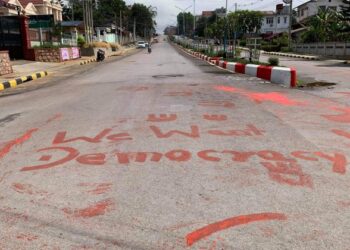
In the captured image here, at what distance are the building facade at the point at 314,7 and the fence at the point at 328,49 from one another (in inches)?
1042

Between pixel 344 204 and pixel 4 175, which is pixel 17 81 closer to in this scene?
pixel 4 175

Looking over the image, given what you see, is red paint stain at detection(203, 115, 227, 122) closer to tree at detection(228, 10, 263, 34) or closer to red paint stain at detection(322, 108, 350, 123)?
red paint stain at detection(322, 108, 350, 123)

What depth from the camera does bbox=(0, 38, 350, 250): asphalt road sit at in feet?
11.7

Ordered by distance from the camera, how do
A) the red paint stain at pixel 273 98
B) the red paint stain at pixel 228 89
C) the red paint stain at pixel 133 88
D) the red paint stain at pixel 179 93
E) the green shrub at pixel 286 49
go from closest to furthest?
the red paint stain at pixel 273 98 < the red paint stain at pixel 179 93 < the red paint stain at pixel 228 89 < the red paint stain at pixel 133 88 < the green shrub at pixel 286 49

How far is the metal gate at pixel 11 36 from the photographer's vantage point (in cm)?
2856

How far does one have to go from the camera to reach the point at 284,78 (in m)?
14.5

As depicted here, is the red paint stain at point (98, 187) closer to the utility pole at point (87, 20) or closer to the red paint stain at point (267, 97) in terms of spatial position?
the red paint stain at point (267, 97)

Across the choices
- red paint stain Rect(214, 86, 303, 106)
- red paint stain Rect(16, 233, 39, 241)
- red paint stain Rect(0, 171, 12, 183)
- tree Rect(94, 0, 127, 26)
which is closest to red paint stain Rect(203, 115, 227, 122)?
red paint stain Rect(214, 86, 303, 106)

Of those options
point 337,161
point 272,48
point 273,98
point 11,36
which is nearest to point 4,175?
point 337,161

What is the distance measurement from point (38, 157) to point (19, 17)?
26524 mm

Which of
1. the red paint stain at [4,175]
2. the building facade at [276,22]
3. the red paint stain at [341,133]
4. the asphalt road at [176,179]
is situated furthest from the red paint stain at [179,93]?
the building facade at [276,22]

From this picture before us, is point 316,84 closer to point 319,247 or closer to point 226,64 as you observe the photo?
point 226,64

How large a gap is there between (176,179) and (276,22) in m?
109

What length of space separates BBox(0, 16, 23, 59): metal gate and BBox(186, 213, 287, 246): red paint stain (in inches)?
1097
